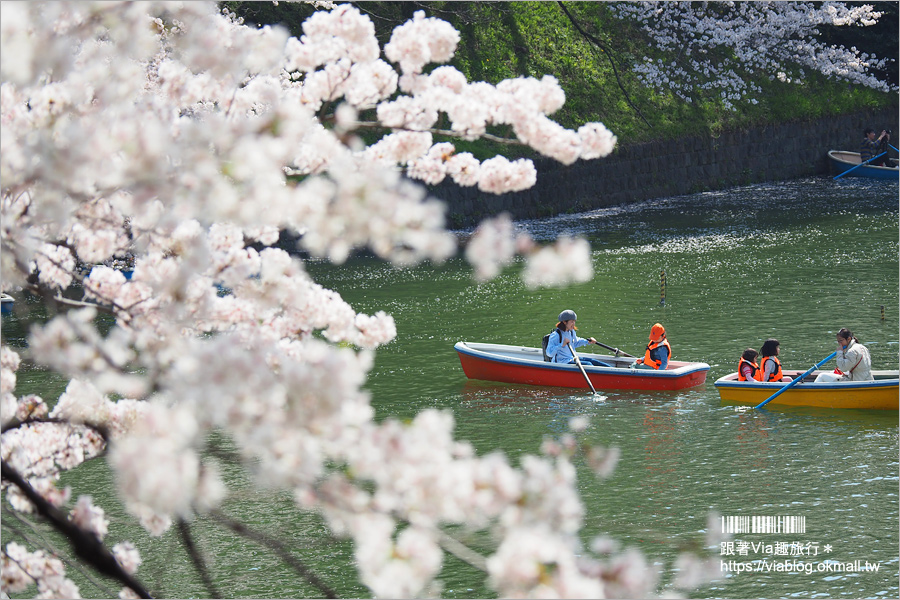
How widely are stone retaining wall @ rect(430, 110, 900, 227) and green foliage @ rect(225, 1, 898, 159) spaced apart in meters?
0.45

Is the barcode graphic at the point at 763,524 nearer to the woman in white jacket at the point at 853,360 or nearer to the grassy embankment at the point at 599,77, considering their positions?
the woman in white jacket at the point at 853,360

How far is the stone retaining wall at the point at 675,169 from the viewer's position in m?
32.1

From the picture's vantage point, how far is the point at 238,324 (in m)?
5.06

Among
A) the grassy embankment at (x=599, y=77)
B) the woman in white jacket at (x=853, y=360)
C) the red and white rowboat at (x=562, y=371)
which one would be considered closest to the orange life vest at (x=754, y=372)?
Result: the red and white rowboat at (x=562, y=371)

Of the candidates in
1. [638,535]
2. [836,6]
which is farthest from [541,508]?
[836,6]

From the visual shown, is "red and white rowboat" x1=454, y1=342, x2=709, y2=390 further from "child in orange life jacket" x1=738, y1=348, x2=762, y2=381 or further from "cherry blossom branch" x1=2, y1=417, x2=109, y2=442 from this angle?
"cherry blossom branch" x1=2, y1=417, x2=109, y2=442

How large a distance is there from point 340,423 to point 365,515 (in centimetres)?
30

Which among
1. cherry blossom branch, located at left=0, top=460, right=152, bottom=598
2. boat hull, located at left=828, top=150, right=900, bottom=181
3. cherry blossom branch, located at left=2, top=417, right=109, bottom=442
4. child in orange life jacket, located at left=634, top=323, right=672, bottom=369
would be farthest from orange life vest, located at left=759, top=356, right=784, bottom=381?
boat hull, located at left=828, top=150, right=900, bottom=181

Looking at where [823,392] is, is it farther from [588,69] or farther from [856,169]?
[856,169]

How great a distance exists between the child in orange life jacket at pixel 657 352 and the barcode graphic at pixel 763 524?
5.32m

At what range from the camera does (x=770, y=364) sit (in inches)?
587

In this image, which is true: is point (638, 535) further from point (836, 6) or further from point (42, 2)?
point (836, 6)

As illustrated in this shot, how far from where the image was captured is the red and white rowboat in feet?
52.1

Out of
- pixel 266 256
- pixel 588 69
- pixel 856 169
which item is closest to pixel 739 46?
pixel 856 169
